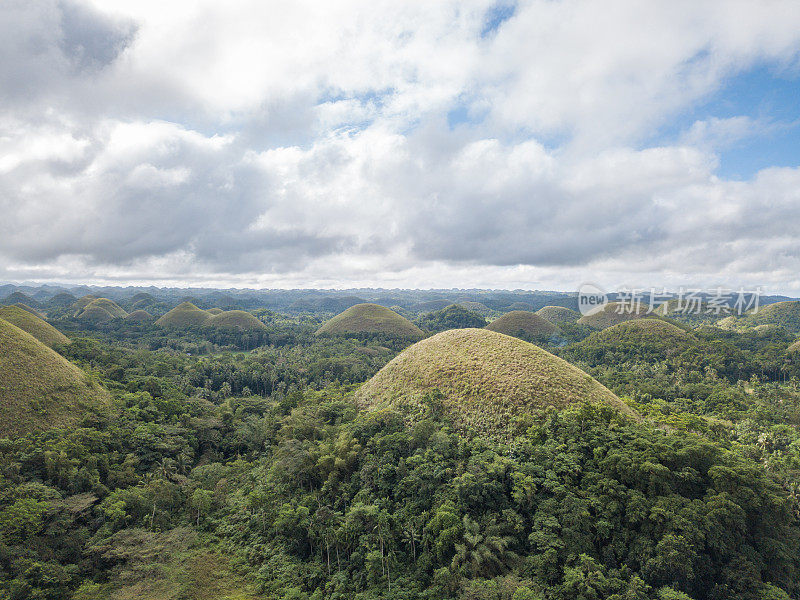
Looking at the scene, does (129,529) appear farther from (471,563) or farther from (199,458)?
(471,563)

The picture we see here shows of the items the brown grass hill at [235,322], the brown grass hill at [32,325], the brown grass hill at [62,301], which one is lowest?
the brown grass hill at [62,301]

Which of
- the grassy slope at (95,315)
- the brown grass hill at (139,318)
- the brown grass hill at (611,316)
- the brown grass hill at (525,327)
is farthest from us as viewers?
the grassy slope at (95,315)

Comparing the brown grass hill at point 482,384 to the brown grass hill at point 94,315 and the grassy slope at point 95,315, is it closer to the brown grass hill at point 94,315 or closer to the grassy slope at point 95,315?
the brown grass hill at point 94,315

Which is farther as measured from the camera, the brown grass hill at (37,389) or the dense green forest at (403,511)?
the brown grass hill at (37,389)

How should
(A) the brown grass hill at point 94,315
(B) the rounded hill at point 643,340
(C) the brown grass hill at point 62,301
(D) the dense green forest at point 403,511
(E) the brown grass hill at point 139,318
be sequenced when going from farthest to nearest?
(C) the brown grass hill at point 62,301 < (A) the brown grass hill at point 94,315 < (E) the brown grass hill at point 139,318 < (B) the rounded hill at point 643,340 < (D) the dense green forest at point 403,511

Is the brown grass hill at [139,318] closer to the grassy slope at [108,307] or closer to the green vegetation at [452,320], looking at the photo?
the grassy slope at [108,307]

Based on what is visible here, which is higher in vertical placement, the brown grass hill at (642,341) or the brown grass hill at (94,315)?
the brown grass hill at (642,341)

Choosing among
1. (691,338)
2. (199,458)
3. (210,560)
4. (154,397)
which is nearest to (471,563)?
(210,560)

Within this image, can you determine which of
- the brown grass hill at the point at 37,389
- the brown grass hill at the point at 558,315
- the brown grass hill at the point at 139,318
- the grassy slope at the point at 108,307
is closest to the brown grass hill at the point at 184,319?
the brown grass hill at the point at 139,318
